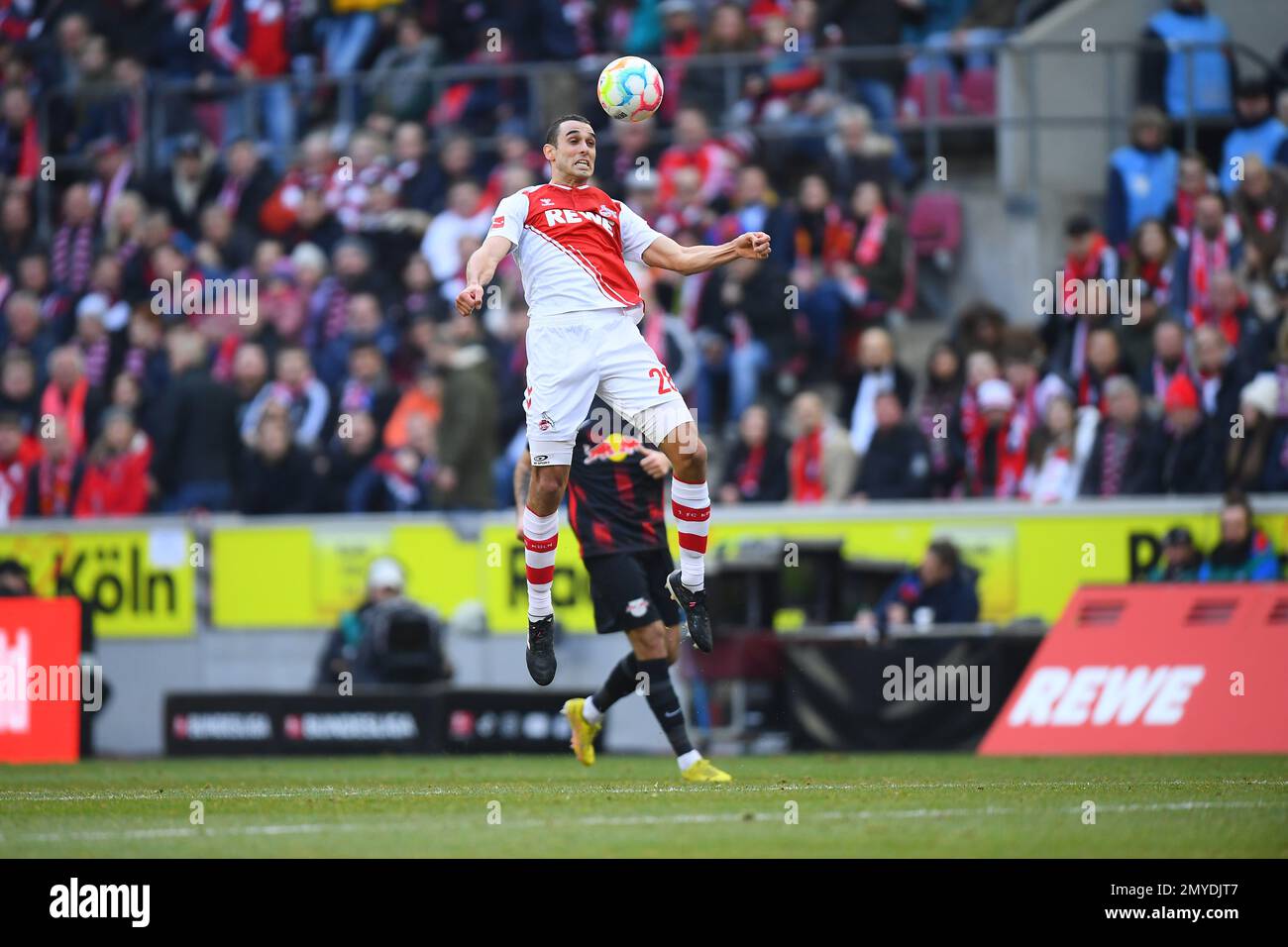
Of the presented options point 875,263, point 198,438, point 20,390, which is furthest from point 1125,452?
point 20,390

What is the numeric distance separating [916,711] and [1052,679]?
1.04 meters

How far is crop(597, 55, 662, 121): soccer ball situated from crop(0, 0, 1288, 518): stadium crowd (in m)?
6.47

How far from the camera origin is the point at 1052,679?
14602 mm

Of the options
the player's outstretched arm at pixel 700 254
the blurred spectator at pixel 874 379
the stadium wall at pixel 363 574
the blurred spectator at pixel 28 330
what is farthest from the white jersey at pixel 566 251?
the blurred spectator at pixel 28 330

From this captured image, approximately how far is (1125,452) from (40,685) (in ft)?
27.0

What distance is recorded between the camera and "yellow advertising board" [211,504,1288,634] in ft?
52.3

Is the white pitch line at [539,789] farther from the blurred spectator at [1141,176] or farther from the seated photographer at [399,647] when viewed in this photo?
the blurred spectator at [1141,176]

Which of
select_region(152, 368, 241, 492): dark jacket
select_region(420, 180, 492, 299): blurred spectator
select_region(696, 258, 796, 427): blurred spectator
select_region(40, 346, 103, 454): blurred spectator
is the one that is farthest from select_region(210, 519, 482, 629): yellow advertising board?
select_region(420, 180, 492, 299): blurred spectator

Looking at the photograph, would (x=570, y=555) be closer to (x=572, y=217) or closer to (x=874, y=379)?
(x=874, y=379)

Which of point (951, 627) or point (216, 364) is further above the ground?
point (216, 364)

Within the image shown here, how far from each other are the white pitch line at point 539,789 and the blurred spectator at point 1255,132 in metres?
8.26

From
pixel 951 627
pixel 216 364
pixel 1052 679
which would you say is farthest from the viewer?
pixel 216 364
